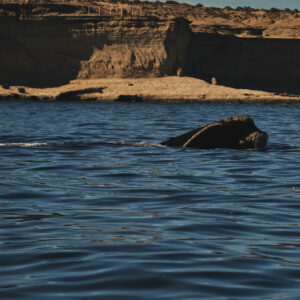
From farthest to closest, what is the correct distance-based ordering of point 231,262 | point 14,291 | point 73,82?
1. point 73,82
2. point 231,262
3. point 14,291

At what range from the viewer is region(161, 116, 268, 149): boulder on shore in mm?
15430

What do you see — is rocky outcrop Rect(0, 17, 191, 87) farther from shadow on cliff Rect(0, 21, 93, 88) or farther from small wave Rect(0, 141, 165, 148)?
small wave Rect(0, 141, 165, 148)

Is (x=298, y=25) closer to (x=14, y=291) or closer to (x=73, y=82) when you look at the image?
(x=73, y=82)

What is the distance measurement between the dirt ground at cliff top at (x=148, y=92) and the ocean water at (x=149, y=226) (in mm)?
42159

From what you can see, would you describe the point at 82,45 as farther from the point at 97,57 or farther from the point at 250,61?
the point at 250,61

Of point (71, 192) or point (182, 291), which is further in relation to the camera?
point (71, 192)

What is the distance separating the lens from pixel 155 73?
204 ft

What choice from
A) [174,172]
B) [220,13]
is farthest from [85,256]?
[220,13]

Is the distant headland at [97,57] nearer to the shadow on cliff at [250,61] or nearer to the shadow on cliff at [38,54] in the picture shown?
the shadow on cliff at [38,54]

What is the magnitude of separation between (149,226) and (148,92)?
165ft

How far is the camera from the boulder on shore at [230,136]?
15.4 m

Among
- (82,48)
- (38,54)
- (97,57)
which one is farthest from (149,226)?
(82,48)

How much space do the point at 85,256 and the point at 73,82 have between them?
56.0 m

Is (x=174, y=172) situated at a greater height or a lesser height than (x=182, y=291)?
lesser
